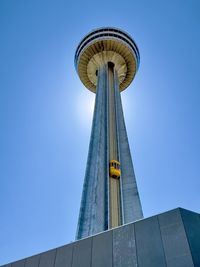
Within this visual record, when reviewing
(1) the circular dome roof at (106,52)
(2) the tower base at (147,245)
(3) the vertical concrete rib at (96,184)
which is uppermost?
(1) the circular dome roof at (106,52)

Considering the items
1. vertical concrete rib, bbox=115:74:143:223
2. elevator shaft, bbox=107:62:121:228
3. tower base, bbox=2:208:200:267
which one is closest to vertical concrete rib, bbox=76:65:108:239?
elevator shaft, bbox=107:62:121:228

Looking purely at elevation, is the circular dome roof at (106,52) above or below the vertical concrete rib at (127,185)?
above

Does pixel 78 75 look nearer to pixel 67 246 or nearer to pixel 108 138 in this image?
pixel 108 138

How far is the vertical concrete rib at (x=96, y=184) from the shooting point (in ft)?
65.2

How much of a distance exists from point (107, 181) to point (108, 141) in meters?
5.33

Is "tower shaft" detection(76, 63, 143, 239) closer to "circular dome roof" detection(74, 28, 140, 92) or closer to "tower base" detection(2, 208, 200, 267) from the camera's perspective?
"circular dome roof" detection(74, 28, 140, 92)

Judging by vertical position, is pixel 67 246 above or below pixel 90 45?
below

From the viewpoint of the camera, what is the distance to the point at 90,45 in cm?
3978

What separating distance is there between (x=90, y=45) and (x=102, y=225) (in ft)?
97.0

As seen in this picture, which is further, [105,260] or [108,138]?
[108,138]

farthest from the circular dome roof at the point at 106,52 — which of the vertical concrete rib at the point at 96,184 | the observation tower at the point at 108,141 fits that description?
the vertical concrete rib at the point at 96,184

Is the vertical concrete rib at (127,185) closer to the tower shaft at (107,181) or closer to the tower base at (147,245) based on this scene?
the tower shaft at (107,181)

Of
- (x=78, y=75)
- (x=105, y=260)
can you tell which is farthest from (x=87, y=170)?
(x=78, y=75)

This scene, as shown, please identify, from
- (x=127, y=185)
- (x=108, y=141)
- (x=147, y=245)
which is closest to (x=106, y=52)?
(x=108, y=141)
